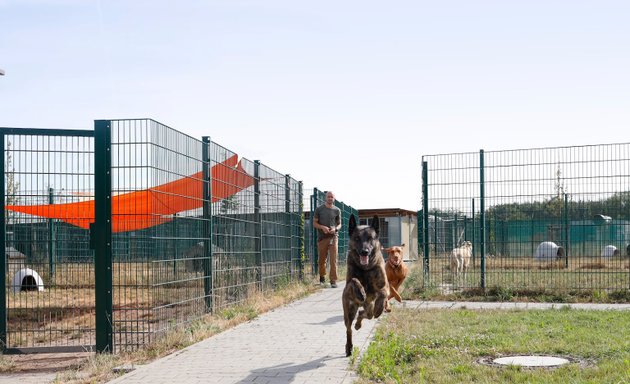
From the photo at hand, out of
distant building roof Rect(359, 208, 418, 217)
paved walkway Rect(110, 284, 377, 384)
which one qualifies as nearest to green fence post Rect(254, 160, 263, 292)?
paved walkway Rect(110, 284, 377, 384)

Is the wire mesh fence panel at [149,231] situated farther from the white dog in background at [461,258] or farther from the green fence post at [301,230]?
the green fence post at [301,230]

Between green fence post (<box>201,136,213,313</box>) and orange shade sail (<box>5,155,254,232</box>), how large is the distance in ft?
0.57

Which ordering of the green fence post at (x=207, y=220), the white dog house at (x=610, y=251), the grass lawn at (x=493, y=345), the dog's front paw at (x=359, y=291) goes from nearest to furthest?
the grass lawn at (x=493, y=345) → the dog's front paw at (x=359, y=291) → the green fence post at (x=207, y=220) → the white dog house at (x=610, y=251)

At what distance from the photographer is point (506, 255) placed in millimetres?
16156

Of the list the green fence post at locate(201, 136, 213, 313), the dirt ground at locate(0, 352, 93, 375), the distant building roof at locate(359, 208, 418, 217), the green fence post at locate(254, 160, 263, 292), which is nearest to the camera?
the dirt ground at locate(0, 352, 93, 375)

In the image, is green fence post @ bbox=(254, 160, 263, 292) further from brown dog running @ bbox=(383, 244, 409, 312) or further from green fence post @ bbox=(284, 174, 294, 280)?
brown dog running @ bbox=(383, 244, 409, 312)

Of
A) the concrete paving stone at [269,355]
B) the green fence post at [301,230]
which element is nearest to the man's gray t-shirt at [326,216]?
the green fence post at [301,230]

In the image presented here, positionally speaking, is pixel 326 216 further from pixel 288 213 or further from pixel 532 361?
pixel 532 361

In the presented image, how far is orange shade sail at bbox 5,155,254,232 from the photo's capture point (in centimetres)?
936

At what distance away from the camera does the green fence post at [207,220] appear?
38.0ft

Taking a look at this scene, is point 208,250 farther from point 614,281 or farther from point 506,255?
point 614,281

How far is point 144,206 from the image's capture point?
9.34 meters

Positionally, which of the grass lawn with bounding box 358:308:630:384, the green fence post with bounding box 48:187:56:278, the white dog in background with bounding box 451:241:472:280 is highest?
the green fence post with bounding box 48:187:56:278

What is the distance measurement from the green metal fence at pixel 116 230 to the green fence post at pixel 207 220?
0.05 ft
